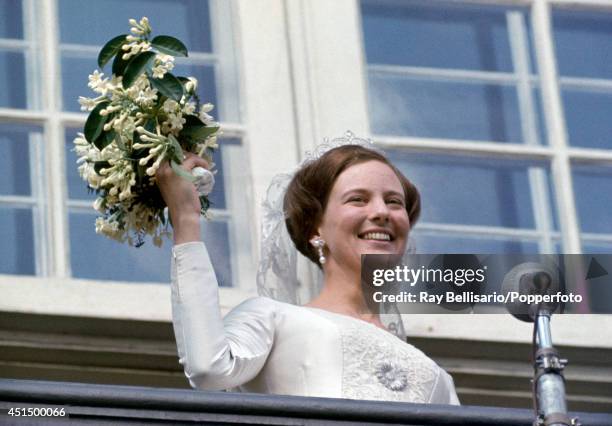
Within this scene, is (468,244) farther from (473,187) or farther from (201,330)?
(201,330)

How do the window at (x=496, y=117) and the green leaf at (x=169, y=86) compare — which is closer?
the green leaf at (x=169, y=86)

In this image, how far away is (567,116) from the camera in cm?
737

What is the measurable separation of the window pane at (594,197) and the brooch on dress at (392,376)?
1317 millimetres

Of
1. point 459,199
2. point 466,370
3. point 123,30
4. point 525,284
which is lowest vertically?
point 525,284

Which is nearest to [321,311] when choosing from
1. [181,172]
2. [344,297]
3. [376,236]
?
[344,297]

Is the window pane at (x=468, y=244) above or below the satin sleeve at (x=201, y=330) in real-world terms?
above

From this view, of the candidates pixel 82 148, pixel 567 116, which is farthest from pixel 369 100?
pixel 82 148

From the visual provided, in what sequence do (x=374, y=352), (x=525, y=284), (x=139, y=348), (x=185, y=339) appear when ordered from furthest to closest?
(x=139, y=348) → (x=374, y=352) → (x=185, y=339) → (x=525, y=284)

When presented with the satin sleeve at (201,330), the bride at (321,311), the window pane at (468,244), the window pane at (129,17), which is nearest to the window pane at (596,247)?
the window pane at (468,244)

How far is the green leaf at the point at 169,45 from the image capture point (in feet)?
19.0

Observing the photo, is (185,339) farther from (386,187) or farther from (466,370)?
(466,370)

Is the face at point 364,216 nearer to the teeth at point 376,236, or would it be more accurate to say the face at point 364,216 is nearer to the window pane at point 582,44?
the teeth at point 376,236

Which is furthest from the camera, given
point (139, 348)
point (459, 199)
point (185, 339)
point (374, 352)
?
point (459, 199)

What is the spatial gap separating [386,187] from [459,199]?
36.5 inches
